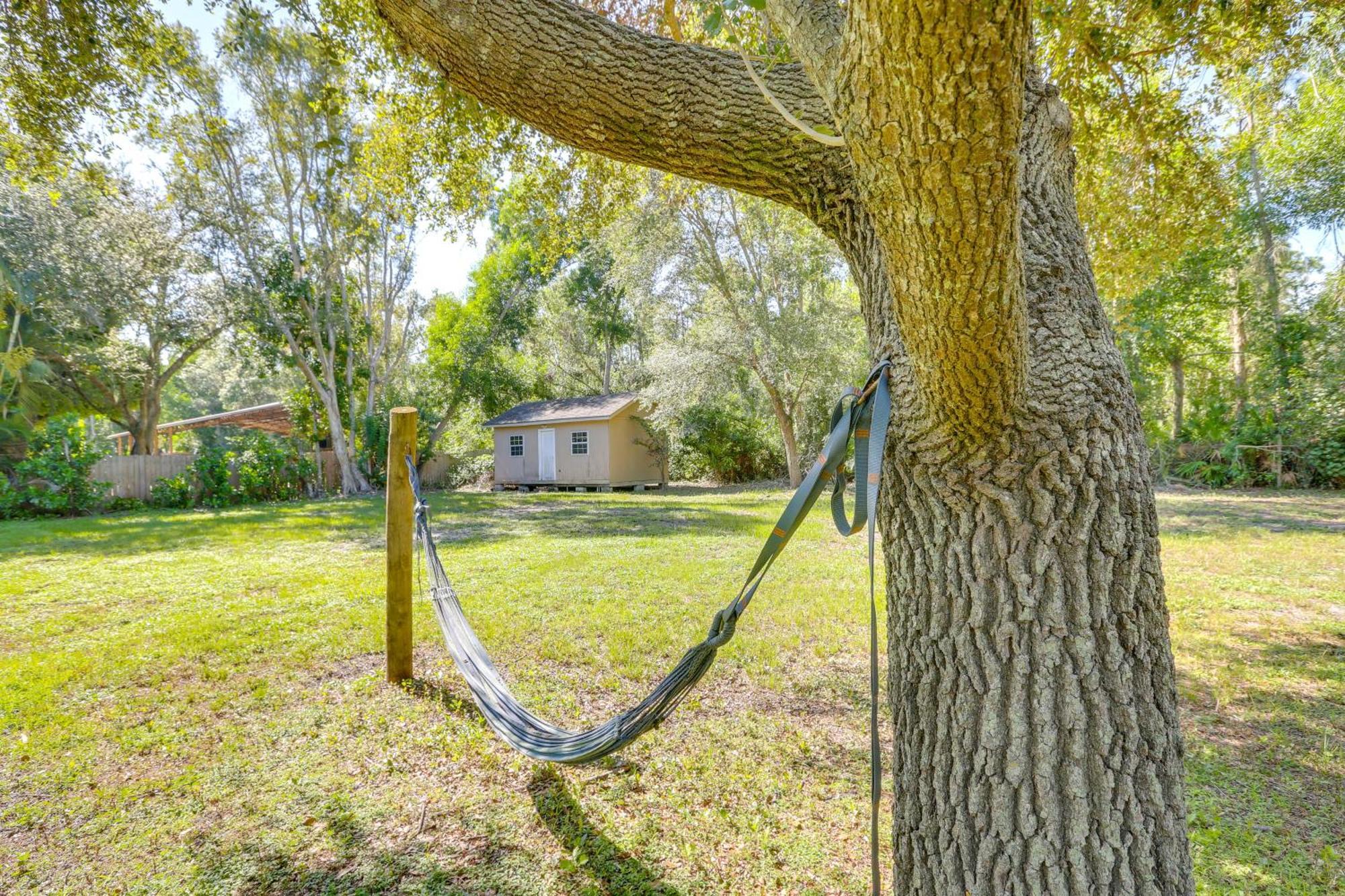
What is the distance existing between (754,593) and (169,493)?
13617 millimetres

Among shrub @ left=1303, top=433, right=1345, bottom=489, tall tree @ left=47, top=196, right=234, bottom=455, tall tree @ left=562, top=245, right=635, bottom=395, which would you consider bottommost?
shrub @ left=1303, top=433, right=1345, bottom=489

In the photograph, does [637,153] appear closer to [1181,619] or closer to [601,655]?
[601,655]

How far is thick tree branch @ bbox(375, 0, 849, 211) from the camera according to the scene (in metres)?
1.37

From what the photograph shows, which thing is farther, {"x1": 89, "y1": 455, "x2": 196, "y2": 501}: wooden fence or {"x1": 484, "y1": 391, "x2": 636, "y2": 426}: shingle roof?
{"x1": 484, "y1": 391, "x2": 636, "y2": 426}: shingle roof

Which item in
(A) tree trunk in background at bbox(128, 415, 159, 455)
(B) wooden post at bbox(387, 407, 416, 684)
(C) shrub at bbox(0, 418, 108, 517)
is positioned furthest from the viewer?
(A) tree trunk in background at bbox(128, 415, 159, 455)

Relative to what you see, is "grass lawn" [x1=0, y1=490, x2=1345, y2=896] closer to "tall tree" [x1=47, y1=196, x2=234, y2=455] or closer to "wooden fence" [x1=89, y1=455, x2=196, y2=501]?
"wooden fence" [x1=89, y1=455, x2=196, y2=501]

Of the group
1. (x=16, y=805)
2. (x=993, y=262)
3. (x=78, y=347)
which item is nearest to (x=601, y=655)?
(x=16, y=805)

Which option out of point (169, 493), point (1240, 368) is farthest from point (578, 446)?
point (1240, 368)

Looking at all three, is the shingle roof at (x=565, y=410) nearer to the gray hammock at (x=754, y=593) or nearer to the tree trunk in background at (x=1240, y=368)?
the tree trunk in background at (x=1240, y=368)

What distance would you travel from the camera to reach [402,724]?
8.32 ft

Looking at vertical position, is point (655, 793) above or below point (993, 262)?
below

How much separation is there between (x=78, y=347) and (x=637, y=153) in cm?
1575

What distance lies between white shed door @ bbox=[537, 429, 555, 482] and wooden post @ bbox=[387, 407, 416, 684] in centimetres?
1435

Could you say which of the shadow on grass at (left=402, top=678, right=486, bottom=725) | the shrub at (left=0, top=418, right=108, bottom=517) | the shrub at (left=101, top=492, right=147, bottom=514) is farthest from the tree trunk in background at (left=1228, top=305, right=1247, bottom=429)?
the shrub at (left=0, top=418, right=108, bottom=517)
